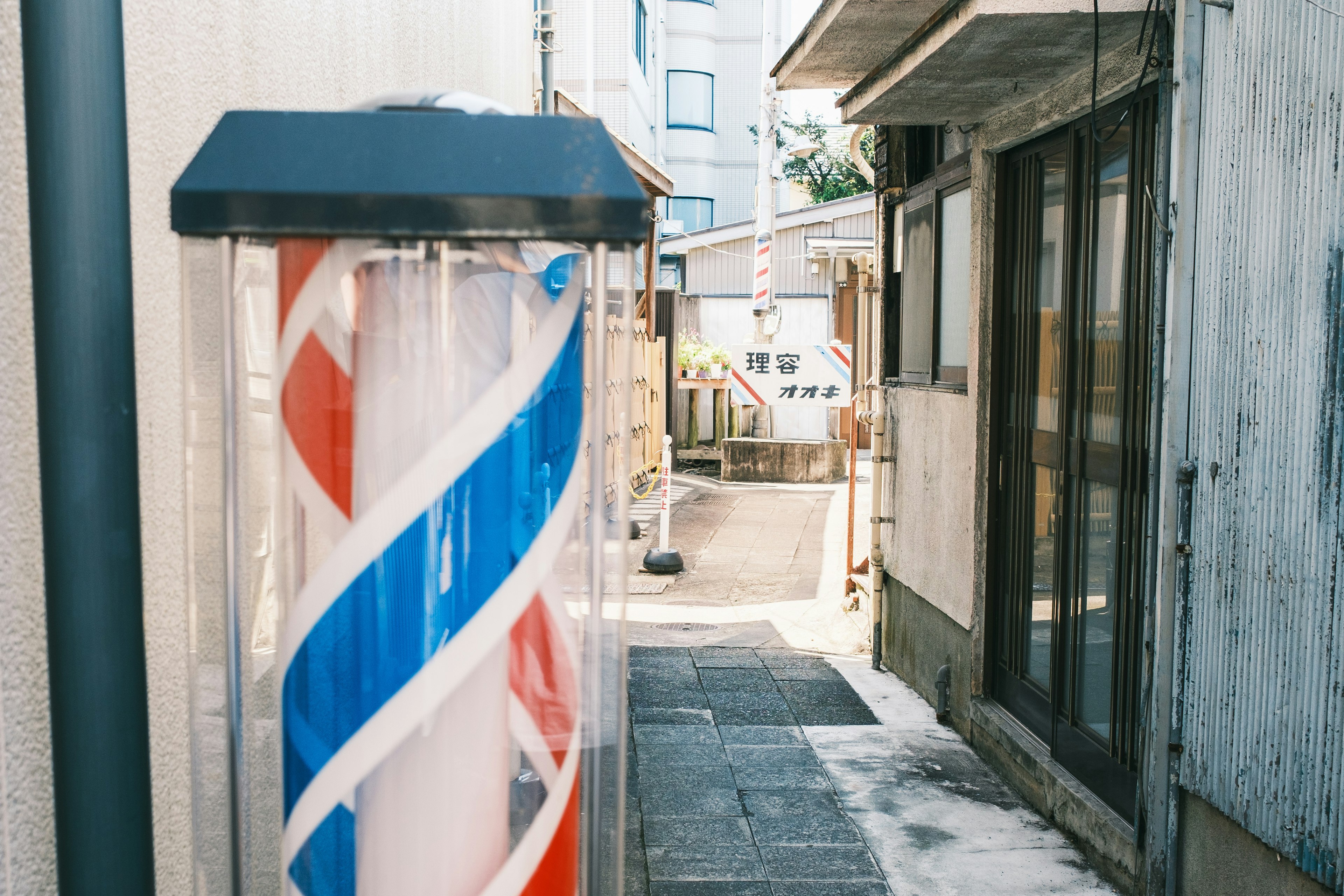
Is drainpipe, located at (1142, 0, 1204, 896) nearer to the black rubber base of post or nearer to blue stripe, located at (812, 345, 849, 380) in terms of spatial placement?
the black rubber base of post

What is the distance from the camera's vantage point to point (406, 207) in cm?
149

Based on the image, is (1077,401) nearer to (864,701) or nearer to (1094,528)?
(1094,528)

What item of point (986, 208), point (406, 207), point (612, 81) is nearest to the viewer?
point (406, 207)

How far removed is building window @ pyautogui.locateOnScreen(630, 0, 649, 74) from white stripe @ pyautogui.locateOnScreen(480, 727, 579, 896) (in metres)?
24.5

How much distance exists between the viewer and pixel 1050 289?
18.4ft

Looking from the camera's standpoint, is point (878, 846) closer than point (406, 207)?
No

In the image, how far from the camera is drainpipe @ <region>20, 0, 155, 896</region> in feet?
4.91

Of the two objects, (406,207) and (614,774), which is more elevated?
(406,207)

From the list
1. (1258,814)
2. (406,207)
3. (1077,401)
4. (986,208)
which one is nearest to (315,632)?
(406,207)

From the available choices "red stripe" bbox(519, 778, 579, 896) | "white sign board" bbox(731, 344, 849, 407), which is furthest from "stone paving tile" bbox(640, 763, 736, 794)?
"white sign board" bbox(731, 344, 849, 407)

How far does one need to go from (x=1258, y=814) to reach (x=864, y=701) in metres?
3.90

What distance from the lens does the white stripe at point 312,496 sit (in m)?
1.63

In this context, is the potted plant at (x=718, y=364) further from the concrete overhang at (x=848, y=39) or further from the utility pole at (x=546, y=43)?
the concrete overhang at (x=848, y=39)

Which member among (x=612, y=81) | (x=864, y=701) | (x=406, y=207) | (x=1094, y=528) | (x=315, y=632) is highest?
(x=612, y=81)
